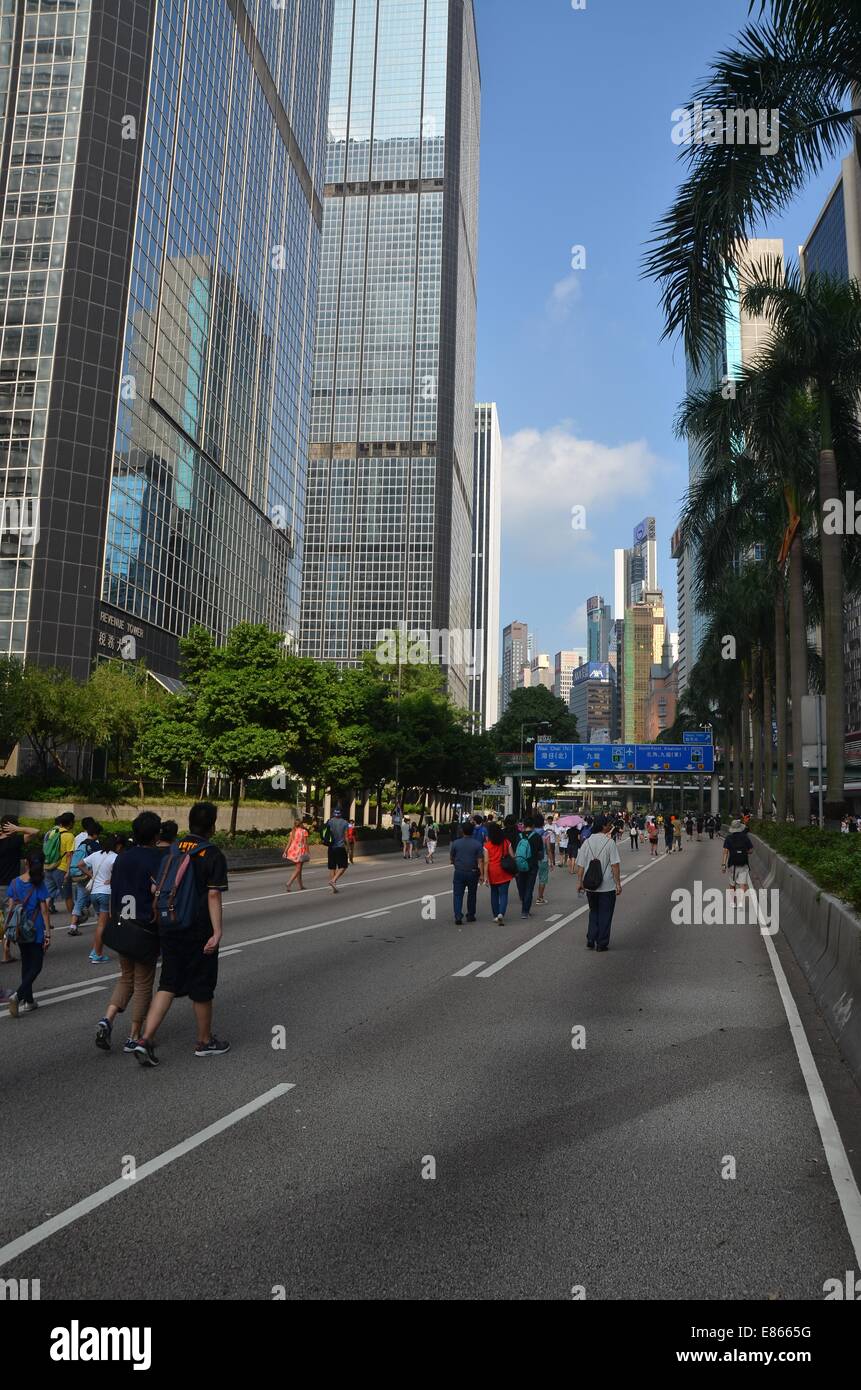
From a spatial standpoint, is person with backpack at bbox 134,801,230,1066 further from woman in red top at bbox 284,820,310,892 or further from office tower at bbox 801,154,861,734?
office tower at bbox 801,154,861,734

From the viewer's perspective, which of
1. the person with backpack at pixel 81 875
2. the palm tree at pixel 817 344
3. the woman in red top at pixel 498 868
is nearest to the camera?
the person with backpack at pixel 81 875

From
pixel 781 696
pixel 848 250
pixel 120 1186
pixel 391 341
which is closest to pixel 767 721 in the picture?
pixel 781 696

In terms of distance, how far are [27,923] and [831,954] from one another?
7.90 m

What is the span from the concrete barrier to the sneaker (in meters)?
5.09

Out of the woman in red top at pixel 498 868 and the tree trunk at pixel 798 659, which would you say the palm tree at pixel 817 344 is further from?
the woman in red top at pixel 498 868

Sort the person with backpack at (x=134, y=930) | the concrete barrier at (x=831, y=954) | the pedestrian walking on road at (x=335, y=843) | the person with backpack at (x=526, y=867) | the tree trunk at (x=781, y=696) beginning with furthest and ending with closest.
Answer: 1. the tree trunk at (x=781, y=696)
2. the pedestrian walking on road at (x=335, y=843)
3. the person with backpack at (x=526, y=867)
4. the concrete barrier at (x=831, y=954)
5. the person with backpack at (x=134, y=930)

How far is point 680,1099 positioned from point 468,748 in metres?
A: 57.8

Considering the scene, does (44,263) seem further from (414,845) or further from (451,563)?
(451,563)

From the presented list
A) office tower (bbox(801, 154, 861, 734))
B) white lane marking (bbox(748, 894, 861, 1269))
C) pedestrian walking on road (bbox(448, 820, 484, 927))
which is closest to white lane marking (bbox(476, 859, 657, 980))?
pedestrian walking on road (bbox(448, 820, 484, 927))

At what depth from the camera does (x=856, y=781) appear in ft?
305

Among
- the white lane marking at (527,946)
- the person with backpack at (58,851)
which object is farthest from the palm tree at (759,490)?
the person with backpack at (58,851)

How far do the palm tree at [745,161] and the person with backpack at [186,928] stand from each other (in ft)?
27.0

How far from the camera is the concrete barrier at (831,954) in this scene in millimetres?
7781

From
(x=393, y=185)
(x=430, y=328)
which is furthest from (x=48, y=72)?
(x=393, y=185)
